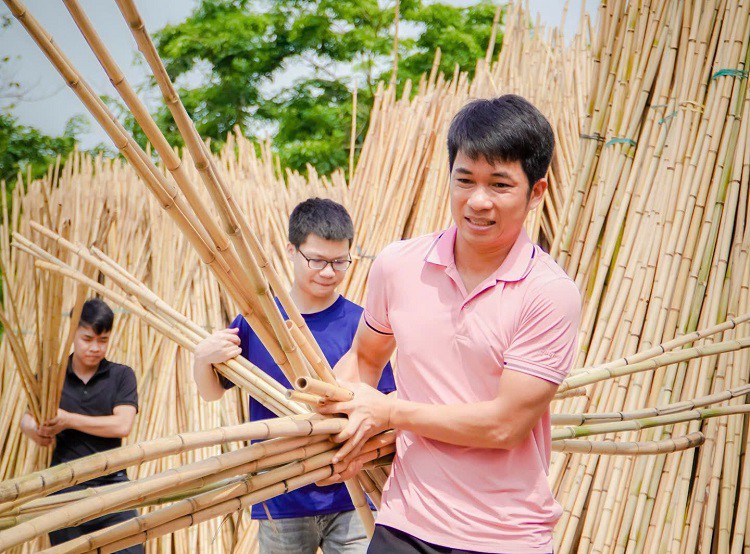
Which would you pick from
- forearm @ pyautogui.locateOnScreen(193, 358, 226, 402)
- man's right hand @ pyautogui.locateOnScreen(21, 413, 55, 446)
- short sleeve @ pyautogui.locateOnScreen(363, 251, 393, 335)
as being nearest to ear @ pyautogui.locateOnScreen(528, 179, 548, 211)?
short sleeve @ pyautogui.locateOnScreen(363, 251, 393, 335)

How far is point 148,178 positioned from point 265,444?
1.63 ft

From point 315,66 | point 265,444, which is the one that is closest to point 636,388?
point 265,444

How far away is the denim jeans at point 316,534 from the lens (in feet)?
7.30

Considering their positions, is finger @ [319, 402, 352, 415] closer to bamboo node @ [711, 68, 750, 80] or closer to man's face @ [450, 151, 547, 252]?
man's face @ [450, 151, 547, 252]

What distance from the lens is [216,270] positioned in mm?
1535

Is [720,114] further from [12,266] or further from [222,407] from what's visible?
[12,266]

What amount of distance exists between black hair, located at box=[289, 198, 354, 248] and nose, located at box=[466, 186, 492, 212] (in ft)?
3.59

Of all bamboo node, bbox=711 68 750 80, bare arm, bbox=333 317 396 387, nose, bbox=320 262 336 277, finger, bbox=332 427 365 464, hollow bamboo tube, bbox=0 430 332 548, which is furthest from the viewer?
bamboo node, bbox=711 68 750 80

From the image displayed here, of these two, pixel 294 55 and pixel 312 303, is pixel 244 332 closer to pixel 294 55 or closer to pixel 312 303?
pixel 312 303

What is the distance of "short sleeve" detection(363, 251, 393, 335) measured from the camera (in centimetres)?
161

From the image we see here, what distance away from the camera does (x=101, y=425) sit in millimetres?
3271

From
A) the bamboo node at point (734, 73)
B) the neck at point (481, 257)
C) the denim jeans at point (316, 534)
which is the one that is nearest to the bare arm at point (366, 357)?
the neck at point (481, 257)

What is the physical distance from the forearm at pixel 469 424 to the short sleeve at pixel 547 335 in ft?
0.28

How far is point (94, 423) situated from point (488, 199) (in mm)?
2318
